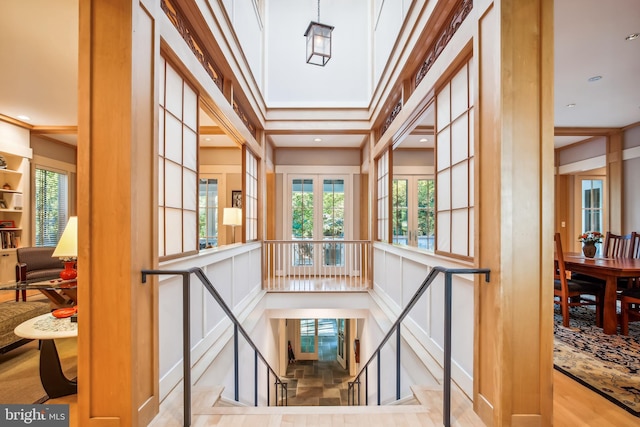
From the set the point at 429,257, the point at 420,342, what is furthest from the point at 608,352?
the point at 429,257

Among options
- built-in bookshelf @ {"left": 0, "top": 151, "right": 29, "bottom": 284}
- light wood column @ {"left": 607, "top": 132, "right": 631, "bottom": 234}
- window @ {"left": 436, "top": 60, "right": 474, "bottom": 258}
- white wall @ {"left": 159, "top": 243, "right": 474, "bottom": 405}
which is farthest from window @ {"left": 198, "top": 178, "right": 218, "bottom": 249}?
light wood column @ {"left": 607, "top": 132, "right": 631, "bottom": 234}

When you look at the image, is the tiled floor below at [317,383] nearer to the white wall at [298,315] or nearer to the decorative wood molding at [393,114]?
the white wall at [298,315]

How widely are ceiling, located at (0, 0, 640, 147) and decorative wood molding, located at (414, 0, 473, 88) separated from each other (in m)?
0.94

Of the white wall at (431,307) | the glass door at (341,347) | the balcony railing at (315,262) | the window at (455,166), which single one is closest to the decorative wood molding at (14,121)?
the balcony railing at (315,262)

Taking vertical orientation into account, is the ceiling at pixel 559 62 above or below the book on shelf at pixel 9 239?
above

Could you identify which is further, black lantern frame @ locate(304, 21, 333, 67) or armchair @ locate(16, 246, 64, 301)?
armchair @ locate(16, 246, 64, 301)

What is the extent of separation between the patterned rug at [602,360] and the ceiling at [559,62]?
2.89 m

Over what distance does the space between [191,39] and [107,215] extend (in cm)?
172

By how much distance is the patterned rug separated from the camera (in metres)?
2.26

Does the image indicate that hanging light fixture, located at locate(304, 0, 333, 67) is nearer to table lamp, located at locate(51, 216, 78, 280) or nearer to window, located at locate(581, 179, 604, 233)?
table lamp, located at locate(51, 216, 78, 280)

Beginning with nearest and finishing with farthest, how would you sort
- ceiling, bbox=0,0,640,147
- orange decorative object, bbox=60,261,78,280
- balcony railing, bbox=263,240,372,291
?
orange decorative object, bbox=60,261,78,280, ceiling, bbox=0,0,640,147, balcony railing, bbox=263,240,372,291

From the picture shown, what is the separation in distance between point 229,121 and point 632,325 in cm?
530

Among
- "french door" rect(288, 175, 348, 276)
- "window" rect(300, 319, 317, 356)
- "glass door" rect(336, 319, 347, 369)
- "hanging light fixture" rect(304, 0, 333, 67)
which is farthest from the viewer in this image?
"window" rect(300, 319, 317, 356)

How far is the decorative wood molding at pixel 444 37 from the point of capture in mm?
2216
